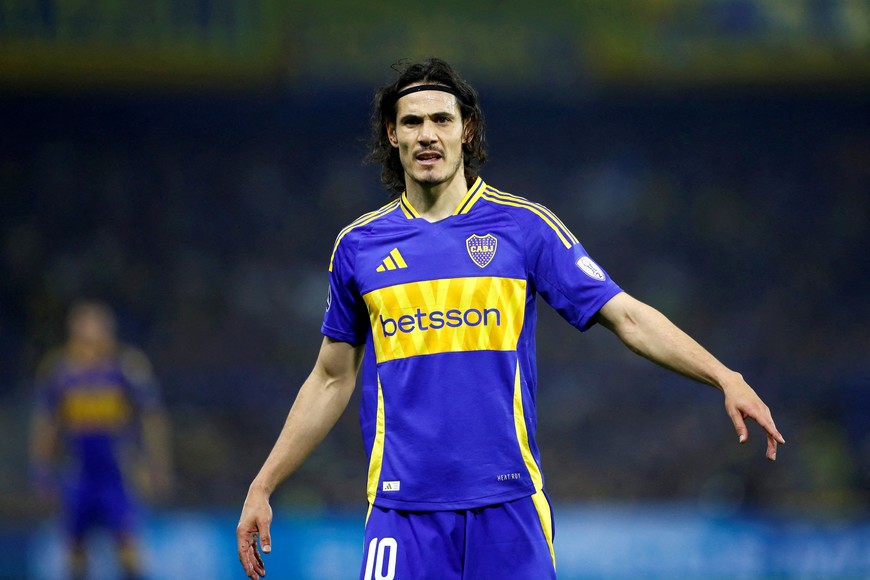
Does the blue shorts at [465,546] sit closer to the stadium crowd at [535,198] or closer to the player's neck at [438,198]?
the player's neck at [438,198]

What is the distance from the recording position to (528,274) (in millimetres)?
3572

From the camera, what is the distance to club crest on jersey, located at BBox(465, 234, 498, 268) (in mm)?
3523

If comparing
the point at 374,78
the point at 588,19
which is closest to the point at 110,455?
the point at 374,78

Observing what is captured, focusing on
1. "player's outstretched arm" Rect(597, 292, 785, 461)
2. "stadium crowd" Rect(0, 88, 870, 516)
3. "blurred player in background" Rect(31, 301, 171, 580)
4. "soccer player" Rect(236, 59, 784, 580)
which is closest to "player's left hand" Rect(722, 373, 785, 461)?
"player's outstretched arm" Rect(597, 292, 785, 461)

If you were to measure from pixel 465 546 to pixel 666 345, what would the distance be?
2.67ft

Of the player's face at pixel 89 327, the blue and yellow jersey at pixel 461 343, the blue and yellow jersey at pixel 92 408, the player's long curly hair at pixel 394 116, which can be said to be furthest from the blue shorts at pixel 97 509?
the blue and yellow jersey at pixel 461 343

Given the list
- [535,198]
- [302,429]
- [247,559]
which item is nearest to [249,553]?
[247,559]

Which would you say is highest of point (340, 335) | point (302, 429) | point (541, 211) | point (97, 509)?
point (541, 211)

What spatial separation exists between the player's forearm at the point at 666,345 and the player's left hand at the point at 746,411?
44 millimetres

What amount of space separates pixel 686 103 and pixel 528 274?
45.2 ft

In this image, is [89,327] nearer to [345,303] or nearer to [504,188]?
[345,303]

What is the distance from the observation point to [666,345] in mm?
3260

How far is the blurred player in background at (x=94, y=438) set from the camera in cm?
946

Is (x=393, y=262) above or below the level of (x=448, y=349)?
above
